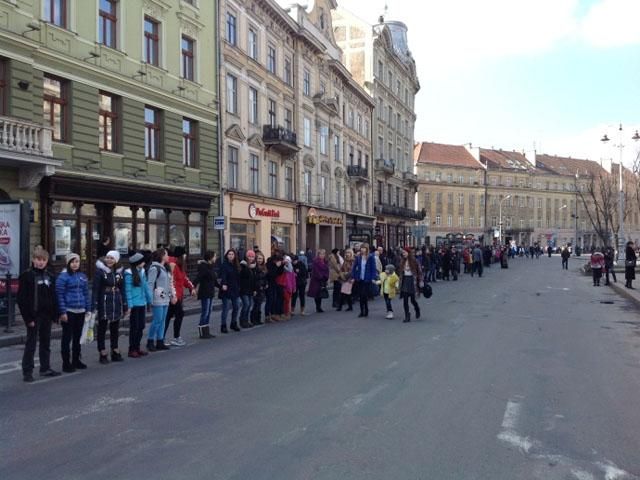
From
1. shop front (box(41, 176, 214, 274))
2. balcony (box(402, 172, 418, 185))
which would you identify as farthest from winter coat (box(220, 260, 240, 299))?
balcony (box(402, 172, 418, 185))

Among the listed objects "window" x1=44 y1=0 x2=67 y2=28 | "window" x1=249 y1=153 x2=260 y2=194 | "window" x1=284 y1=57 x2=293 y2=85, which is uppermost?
"window" x1=284 y1=57 x2=293 y2=85

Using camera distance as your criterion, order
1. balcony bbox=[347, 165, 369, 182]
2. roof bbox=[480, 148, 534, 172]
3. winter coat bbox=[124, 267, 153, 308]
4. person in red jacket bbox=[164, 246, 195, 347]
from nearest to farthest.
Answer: winter coat bbox=[124, 267, 153, 308]
person in red jacket bbox=[164, 246, 195, 347]
balcony bbox=[347, 165, 369, 182]
roof bbox=[480, 148, 534, 172]

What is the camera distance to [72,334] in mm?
9023

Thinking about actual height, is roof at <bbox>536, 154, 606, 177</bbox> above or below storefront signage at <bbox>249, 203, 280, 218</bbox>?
above

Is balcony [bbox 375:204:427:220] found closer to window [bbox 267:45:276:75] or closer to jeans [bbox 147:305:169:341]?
window [bbox 267:45:276:75]

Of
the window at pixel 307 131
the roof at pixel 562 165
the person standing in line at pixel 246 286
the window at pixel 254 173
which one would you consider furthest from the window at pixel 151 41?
the roof at pixel 562 165

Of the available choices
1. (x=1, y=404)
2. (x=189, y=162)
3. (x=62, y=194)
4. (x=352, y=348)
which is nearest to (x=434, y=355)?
(x=352, y=348)

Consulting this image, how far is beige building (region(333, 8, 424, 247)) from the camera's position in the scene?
5444 cm

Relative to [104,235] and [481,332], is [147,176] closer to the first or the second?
[104,235]

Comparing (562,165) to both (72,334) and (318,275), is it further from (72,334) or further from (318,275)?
(72,334)

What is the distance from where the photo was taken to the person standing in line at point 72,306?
880 centimetres

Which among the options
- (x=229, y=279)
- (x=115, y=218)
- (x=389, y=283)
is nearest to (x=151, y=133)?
(x=115, y=218)

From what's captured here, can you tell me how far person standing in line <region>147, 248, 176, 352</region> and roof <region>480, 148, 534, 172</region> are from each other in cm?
10017

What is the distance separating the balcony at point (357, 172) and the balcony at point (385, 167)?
692 centimetres
